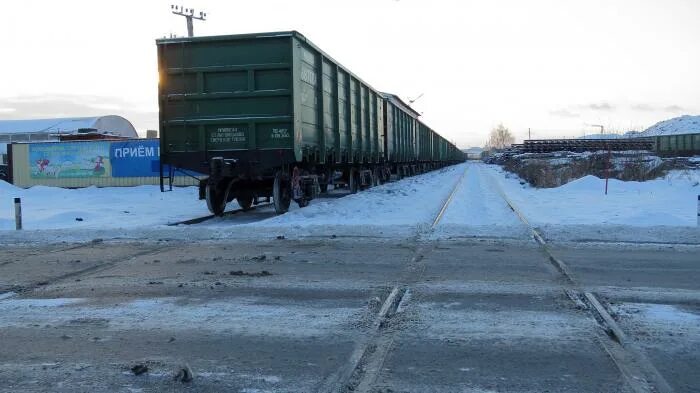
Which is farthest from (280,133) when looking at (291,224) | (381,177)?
(381,177)

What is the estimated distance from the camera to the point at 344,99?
60.4 feet

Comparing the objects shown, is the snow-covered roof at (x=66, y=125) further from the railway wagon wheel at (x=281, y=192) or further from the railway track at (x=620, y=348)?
the railway track at (x=620, y=348)

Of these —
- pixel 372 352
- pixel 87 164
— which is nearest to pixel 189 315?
pixel 372 352

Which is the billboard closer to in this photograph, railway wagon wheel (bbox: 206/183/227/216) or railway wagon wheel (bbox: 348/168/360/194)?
railway wagon wheel (bbox: 348/168/360/194)

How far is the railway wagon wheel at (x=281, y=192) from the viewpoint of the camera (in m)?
14.9

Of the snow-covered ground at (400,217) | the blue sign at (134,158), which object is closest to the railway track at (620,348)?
the snow-covered ground at (400,217)

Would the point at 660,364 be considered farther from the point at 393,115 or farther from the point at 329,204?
the point at 393,115

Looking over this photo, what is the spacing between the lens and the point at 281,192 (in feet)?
50.4

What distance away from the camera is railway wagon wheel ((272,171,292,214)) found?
14.9 m

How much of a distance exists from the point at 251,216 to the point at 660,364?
41.6 feet

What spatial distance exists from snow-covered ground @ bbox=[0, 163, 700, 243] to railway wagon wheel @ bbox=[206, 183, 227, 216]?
0.29m

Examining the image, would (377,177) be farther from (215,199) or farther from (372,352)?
(372,352)

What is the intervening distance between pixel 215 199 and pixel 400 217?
475cm

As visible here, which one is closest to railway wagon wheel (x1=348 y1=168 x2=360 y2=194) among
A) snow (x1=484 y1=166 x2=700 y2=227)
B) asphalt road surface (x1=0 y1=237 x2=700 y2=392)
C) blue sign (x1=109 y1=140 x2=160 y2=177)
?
snow (x1=484 y1=166 x2=700 y2=227)
